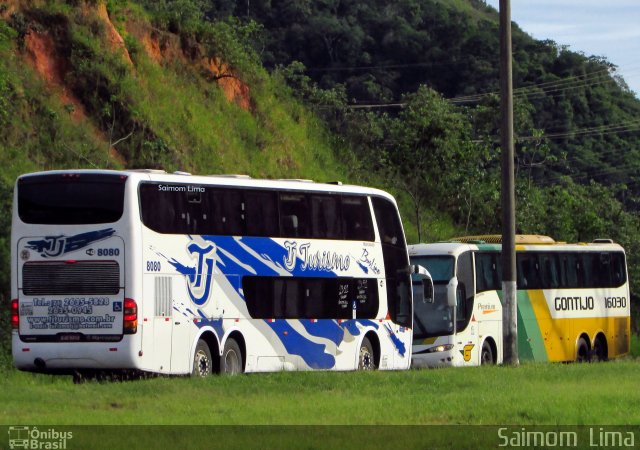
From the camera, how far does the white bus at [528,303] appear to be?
98.0 feet

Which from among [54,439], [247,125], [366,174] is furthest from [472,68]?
[54,439]

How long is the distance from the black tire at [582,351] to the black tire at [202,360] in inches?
622

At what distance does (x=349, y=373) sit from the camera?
845 inches

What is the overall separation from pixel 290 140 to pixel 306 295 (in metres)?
27.2

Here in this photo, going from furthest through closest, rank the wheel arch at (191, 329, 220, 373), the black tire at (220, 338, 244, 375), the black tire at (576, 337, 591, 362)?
the black tire at (576, 337, 591, 362), the black tire at (220, 338, 244, 375), the wheel arch at (191, 329, 220, 373)

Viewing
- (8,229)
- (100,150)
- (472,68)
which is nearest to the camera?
(8,229)

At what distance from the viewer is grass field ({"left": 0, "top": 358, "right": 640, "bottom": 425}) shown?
14.9 meters

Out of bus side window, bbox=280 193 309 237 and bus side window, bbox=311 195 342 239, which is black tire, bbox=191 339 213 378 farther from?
bus side window, bbox=311 195 342 239

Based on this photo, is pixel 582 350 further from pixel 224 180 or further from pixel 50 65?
pixel 50 65

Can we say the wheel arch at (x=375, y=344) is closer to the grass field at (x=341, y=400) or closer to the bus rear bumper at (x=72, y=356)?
the grass field at (x=341, y=400)

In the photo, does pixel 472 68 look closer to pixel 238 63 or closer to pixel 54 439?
pixel 238 63

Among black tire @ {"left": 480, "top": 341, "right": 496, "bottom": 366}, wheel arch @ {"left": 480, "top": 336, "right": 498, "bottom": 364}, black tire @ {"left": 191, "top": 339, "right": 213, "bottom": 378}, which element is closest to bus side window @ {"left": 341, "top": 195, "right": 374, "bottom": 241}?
black tire @ {"left": 191, "top": 339, "right": 213, "bottom": 378}

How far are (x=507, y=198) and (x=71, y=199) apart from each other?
9.73m

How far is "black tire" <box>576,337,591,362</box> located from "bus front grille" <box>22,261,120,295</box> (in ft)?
60.1
